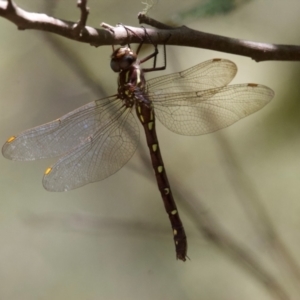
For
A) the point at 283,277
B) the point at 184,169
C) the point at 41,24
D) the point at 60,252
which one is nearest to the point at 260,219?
the point at 283,277

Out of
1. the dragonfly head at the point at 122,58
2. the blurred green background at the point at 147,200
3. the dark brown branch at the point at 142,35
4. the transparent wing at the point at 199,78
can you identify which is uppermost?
the dark brown branch at the point at 142,35

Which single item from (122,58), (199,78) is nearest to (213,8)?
(199,78)

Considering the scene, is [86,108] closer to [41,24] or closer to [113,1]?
[41,24]

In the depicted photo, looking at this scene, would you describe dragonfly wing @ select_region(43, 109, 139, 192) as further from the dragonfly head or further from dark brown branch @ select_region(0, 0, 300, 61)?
dark brown branch @ select_region(0, 0, 300, 61)

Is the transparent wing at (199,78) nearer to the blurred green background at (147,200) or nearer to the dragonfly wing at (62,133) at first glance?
the dragonfly wing at (62,133)

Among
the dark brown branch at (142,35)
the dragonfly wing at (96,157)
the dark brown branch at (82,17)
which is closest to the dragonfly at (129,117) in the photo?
the dragonfly wing at (96,157)

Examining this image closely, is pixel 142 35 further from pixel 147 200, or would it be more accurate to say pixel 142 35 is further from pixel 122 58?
pixel 147 200
